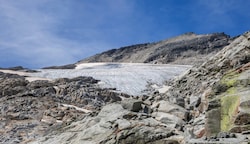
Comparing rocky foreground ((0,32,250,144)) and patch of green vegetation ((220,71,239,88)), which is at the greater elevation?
patch of green vegetation ((220,71,239,88))

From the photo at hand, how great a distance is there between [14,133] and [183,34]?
8315cm

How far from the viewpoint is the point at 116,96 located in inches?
1421

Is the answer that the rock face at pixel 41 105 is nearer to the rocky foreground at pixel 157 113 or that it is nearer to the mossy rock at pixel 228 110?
the rocky foreground at pixel 157 113

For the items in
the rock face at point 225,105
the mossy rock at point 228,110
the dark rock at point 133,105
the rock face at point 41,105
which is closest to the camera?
the rock face at point 225,105

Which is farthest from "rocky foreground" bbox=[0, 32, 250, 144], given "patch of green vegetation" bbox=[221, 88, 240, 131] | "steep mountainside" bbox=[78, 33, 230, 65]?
"steep mountainside" bbox=[78, 33, 230, 65]

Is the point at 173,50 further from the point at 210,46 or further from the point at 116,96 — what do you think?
the point at 116,96

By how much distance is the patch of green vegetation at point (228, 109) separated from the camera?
12.1 meters

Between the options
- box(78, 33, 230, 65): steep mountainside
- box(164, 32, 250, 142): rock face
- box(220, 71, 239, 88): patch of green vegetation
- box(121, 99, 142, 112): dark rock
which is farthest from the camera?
box(78, 33, 230, 65): steep mountainside

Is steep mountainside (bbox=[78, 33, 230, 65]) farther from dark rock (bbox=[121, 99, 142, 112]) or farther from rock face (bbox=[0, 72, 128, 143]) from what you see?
dark rock (bbox=[121, 99, 142, 112])

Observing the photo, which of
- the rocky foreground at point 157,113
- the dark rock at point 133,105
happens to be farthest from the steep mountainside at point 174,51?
the dark rock at point 133,105

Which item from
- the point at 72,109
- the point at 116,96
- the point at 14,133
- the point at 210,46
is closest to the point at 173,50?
the point at 210,46

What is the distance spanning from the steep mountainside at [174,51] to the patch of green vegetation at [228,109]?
2489 inches

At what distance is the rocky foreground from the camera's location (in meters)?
12.7

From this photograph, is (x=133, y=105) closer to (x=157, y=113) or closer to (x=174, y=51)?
(x=157, y=113)
